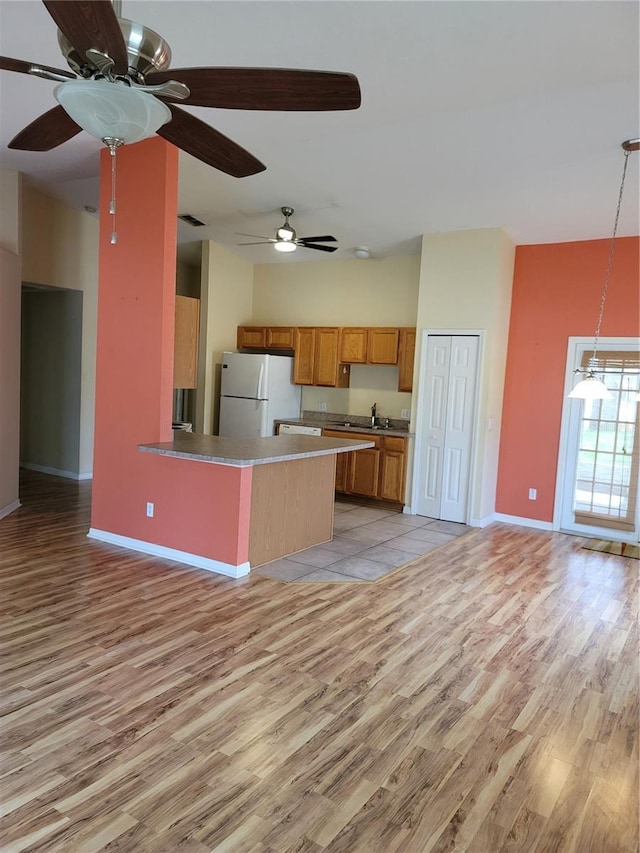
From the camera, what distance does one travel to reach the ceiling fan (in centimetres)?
166

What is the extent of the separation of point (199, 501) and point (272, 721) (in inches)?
79.8

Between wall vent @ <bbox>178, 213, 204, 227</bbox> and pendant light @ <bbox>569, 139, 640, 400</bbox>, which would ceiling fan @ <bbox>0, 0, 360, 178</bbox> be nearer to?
pendant light @ <bbox>569, 139, 640, 400</bbox>

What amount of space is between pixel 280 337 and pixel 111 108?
18.2 feet

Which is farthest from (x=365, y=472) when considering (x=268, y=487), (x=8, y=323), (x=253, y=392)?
(x=8, y=323)

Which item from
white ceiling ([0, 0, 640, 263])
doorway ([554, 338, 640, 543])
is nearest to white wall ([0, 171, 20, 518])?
white ceiling ([0, 0, 640, 263])

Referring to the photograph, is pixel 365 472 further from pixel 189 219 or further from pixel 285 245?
pixel 189 219

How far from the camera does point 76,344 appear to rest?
6.96m

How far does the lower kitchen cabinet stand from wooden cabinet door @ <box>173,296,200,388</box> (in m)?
2.07

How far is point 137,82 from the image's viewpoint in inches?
74.5

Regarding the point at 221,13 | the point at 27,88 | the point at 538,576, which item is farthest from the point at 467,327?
the point at 27,88

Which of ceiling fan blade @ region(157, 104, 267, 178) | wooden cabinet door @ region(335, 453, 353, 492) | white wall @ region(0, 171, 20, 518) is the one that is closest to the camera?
ceiling fan blade @ region(157, 104, 267, 178)

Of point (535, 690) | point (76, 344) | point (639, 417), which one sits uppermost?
point (76, 344)

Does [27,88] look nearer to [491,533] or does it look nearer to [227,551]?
[227,551]

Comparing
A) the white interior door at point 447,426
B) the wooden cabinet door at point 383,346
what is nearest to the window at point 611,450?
the white interior door at point 447,426
